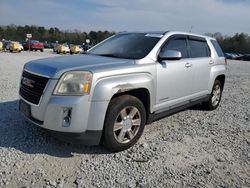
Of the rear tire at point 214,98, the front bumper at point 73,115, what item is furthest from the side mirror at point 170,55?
the rear tire at point 214,98

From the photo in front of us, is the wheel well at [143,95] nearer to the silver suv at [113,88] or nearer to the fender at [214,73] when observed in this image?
the silver suv at [113,88]

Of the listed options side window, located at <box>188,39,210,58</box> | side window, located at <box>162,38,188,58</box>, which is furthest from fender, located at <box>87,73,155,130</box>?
side window, located at <box>188,39,210,58</box>

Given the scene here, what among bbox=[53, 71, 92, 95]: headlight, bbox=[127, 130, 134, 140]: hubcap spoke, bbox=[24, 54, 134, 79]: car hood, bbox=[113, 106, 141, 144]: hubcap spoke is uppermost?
bbox=[24, 54, 134, 79]: car hood

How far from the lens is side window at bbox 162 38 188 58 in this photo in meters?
5.26

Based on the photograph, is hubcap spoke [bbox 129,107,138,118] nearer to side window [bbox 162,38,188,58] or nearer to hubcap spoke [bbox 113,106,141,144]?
hubcap spoke [bbox 113,106,141,144]

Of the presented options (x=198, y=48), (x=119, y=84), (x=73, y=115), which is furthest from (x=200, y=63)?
(x=73, y=115)

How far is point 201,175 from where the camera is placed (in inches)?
148

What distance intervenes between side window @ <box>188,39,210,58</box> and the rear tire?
3.00ft

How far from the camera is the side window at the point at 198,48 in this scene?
6039mm

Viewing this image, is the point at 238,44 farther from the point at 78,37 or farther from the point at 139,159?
the point at 139,159

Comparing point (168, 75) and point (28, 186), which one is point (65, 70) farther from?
point (168, 75)

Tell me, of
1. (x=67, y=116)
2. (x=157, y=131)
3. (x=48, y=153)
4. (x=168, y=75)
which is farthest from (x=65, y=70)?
(x=157, y=131)

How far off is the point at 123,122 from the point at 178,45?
6.97ft

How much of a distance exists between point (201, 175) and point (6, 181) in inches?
92.6
